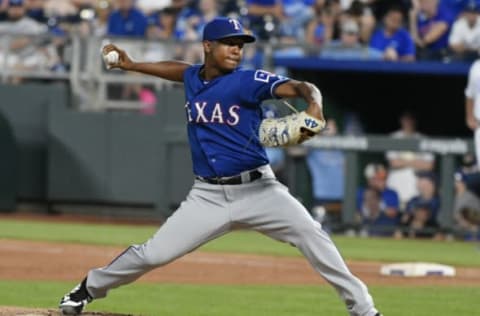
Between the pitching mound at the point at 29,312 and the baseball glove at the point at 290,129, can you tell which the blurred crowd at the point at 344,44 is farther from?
the baseball glove at the point at 290,129

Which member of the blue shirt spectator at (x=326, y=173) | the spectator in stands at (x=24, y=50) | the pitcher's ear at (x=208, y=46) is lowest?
the blue shirt spectator at (x=326, y=173)

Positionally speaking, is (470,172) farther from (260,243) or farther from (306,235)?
(306,235)

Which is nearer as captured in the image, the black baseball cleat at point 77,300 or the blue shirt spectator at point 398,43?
the black baseball cleat at point 77,300

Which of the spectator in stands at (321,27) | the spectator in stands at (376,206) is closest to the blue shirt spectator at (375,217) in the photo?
the spectator in stands at (376,206)

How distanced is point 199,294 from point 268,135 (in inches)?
132

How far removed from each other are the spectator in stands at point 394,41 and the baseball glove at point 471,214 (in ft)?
7.25

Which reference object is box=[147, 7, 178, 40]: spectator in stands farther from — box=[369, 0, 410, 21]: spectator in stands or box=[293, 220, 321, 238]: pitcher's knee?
box=[293, 220, 321, 238]: pitcher's knee

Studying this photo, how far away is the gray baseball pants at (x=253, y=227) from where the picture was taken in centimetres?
717

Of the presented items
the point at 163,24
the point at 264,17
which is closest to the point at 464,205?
the point at 264,17

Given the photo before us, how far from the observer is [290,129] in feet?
21.7

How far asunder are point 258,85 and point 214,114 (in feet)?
1.07

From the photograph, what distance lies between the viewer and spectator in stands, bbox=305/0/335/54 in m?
17.8

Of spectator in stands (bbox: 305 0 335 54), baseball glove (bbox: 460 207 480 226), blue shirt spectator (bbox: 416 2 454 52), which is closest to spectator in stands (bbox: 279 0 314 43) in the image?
spectator in stands (bbox: 305 0 335 54)

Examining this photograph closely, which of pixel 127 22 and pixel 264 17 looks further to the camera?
pixel 127 22
